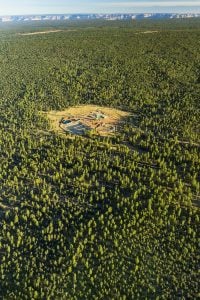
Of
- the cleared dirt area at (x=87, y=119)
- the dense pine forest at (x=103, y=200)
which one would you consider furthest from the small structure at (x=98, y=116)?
the dense pine forest at (x=103, y=200)

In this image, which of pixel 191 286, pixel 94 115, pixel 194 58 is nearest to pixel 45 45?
pixel 194 58

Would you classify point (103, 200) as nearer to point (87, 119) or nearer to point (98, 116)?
point (87, 119)

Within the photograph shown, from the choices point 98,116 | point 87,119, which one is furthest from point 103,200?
point 98,116

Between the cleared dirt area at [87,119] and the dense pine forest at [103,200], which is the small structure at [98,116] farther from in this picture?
the dense pine forest at [103,200]

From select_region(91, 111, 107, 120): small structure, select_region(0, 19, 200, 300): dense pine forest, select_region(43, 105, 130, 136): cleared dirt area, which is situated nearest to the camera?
select_region(0, 19, 200, 300): dense pine forest

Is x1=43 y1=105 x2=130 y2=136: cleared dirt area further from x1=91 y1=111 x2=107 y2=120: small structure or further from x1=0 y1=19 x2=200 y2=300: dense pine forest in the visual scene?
x1=0 y1=19 x2=200 y2=300: dense pine forest

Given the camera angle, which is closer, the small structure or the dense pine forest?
the dense pine forest

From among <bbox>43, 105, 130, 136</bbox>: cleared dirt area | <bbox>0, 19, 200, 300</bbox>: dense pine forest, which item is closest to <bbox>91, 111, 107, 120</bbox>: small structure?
<bbox>43, 105, 130, 136</bbox>: cleared dirt area

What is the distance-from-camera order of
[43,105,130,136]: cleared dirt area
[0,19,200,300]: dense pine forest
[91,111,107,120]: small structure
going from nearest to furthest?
1. [0,19,200,300]: dense pine forest
2. [43,105,130,136]: cleared dirt area
3. [91,111,107,120]: small structure
